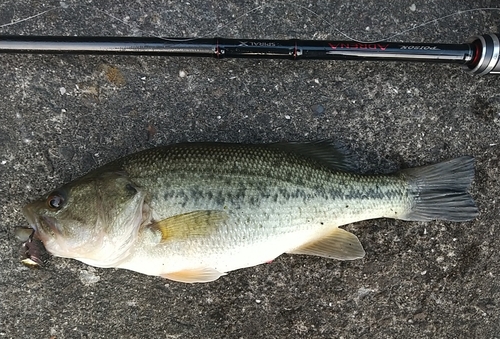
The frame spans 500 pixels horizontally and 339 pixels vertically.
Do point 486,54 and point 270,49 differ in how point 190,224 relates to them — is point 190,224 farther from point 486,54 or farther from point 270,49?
point 486,54

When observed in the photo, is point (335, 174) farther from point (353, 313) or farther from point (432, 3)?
point (432, 3)

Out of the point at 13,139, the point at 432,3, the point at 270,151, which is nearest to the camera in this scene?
the point at 270,151

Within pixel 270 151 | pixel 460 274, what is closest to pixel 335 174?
pixel 270 151

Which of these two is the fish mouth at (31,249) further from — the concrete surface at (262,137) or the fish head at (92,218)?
the fish head at (92,218)

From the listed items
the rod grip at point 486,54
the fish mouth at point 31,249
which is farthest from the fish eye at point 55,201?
the rod grip at point 486,54

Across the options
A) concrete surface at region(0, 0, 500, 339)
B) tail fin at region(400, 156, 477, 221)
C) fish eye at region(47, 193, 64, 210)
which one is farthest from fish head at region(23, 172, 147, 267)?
tail fin at region(400, 156, 477, 221)

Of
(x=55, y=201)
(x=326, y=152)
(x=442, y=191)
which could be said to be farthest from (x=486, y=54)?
(x=55, y=201)
